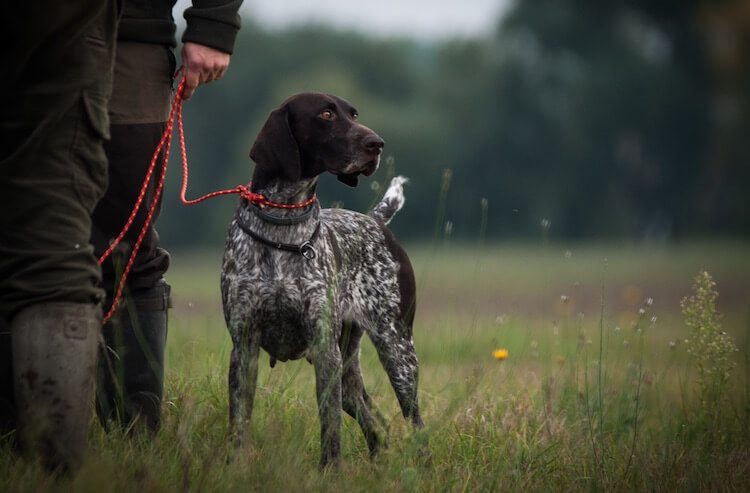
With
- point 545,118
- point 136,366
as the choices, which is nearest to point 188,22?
point 136,366

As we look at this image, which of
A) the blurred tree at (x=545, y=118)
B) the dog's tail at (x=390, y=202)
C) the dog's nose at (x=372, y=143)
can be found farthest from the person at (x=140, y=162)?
the blurred tree at (x=545, y=118)

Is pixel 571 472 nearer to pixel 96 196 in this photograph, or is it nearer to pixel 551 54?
pixel 96 196

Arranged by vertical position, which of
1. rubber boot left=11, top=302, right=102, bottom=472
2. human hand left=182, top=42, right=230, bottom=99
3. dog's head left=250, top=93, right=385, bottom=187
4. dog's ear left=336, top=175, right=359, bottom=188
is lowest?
rubber boot left=11, top=302, right=102, bottom=472

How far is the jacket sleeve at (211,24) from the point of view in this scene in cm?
378

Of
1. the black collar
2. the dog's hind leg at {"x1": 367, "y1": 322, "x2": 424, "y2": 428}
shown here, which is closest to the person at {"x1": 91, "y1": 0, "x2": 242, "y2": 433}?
the black collar

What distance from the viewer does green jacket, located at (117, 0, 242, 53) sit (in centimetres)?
379

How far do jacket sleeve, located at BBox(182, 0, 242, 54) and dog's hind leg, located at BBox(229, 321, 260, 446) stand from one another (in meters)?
1.24

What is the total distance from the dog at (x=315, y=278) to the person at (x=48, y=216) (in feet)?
3.72

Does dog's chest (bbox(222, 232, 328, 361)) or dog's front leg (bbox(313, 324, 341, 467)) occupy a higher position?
dog's chest (bbox(222, 232, 328, 361))

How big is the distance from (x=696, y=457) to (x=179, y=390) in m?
2.23

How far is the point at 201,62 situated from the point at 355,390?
6.19ft

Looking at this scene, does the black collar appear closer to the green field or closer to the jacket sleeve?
the green field

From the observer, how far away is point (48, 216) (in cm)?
301

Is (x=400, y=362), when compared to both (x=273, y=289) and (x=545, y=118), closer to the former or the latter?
(x=273, y=289)
